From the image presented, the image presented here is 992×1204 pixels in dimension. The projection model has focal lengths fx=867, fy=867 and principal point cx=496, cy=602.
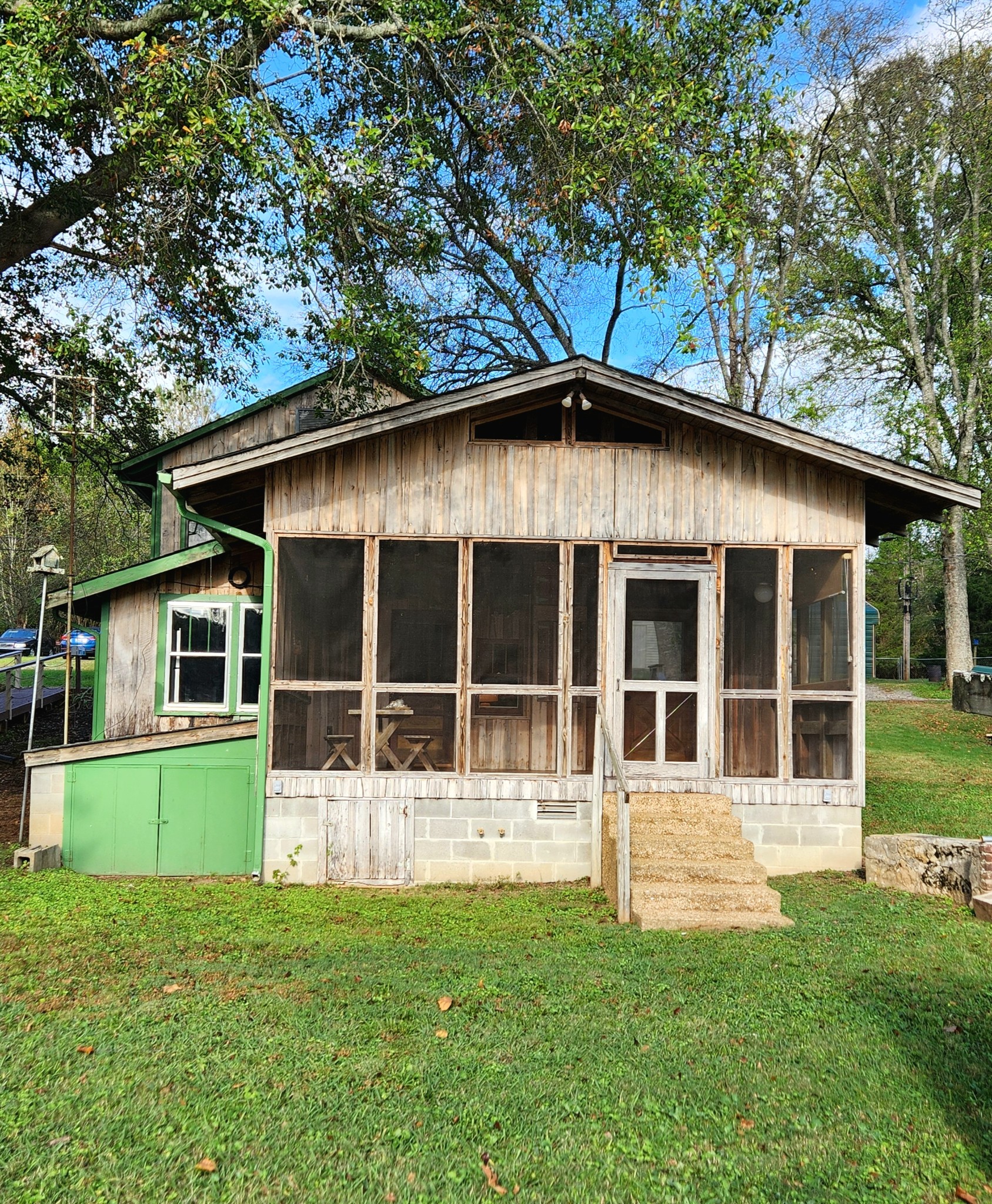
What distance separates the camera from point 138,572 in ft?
36.2

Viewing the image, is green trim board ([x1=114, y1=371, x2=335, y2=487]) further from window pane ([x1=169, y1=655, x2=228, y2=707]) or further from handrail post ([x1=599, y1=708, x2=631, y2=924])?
handrail post ([x1=599, y1=708, x2=631, y2=924])

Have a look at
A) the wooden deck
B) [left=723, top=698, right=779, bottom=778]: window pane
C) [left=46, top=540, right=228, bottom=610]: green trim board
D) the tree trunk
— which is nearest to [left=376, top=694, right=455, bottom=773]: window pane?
[left=723, top=698, right=779, bottom=778]: window pane

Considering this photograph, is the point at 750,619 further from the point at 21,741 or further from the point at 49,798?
the point at 21,741

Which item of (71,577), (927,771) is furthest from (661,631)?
(927,771)

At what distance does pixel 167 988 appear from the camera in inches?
213

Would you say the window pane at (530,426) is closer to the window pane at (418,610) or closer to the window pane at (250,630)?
the window pane at (418,610)

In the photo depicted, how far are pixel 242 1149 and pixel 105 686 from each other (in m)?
8.79

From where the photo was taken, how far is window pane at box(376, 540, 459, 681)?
8617 millimetres

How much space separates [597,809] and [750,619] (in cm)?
245

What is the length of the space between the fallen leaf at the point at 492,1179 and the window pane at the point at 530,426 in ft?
21.5

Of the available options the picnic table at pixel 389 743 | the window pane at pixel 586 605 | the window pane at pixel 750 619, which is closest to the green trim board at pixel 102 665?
the picnic table at pixel 389 743

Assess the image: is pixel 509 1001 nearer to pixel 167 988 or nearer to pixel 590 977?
pixel 590 977

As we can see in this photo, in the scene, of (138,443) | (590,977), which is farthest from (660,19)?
(590,977)

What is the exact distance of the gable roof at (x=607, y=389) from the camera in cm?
827
